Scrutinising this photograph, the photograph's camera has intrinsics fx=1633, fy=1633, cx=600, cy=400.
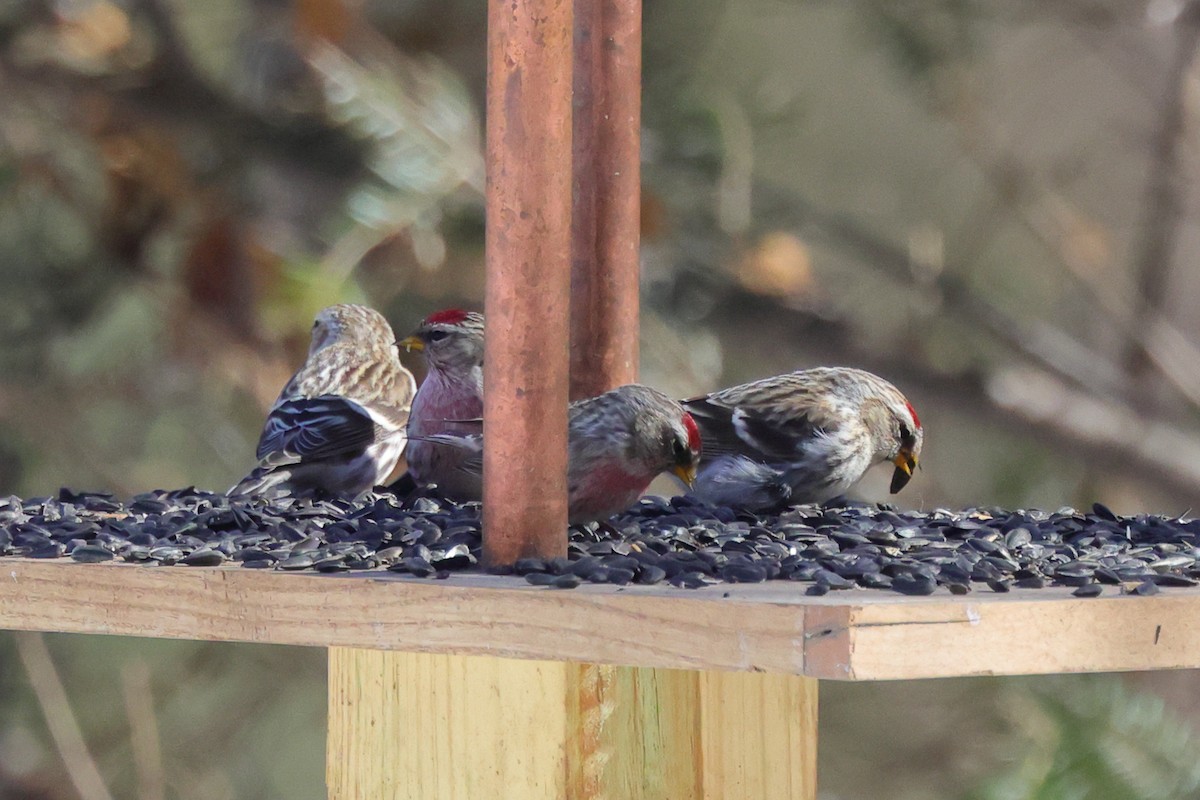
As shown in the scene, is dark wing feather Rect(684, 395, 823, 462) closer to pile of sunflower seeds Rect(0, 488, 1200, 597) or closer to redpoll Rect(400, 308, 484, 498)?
pile of sunflower seeds Rect(0, 488, 1200, 597)

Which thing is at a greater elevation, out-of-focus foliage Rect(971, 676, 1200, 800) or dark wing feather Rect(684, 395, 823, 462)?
dark wing feather Rect(684, 395, 823, 462)

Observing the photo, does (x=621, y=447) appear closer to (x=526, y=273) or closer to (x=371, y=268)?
(x=526, y=273)

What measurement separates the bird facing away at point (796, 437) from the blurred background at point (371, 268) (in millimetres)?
1418

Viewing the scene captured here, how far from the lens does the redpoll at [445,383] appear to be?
284 cm

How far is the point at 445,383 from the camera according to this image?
2.99 m

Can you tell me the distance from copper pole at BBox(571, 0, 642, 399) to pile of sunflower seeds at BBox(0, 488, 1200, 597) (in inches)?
11.0

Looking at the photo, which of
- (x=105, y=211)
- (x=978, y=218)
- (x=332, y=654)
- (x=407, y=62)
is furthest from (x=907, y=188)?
(x=332, y=654)

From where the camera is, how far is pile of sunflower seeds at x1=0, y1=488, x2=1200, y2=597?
6.31 ft

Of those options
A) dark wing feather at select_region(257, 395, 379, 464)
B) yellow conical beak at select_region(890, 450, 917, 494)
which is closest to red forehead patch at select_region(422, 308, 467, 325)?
dark wing feather at select_region(257, 395, 379, 464)

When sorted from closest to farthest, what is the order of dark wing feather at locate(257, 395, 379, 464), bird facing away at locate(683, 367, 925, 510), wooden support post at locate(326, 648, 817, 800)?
wooden support post at locate(326, 648, 817, 800) < bird facing away at locate(683, 367, 925, 510) < dark wing feather at locate(257, 395, 379, 464)

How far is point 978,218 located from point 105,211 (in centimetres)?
→ 314

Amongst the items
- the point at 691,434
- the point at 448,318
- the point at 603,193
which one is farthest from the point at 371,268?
the point at 691,434

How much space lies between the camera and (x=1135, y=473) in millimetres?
4828

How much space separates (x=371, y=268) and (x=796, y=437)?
233 centimetres
